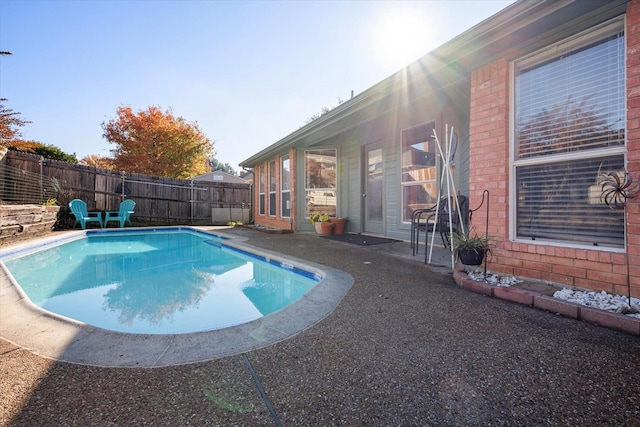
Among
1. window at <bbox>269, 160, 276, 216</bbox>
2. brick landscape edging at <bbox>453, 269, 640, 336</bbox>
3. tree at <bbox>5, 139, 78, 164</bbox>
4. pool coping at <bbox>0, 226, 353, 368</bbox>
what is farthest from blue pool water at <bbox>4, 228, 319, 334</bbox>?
tree at <bbox>5, 139, 78, 164</bbox>

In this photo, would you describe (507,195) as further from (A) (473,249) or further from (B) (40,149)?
(B) (40,149)

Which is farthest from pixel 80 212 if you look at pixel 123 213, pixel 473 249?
pixel 473 249

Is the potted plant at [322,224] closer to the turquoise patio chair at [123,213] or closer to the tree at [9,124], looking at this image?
the turquoise patio chair at [123,213]

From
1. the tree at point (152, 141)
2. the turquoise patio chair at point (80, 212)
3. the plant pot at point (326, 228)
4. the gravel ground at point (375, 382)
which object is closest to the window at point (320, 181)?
the plant pot at point (326, 228)

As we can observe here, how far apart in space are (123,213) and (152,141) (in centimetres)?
772

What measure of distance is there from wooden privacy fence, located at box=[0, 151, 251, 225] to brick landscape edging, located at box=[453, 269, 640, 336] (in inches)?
406

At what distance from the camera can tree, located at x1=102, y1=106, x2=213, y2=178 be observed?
51.6 ft

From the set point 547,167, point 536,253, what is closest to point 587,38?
point 547,167

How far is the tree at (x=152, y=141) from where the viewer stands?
15719 millimetres

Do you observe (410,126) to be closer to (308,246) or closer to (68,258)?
(308,246)

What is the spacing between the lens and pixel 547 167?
2.69 meters

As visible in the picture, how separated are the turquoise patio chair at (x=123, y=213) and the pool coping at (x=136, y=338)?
866cm

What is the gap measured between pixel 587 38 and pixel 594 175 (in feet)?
3.80

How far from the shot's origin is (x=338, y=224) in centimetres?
716
